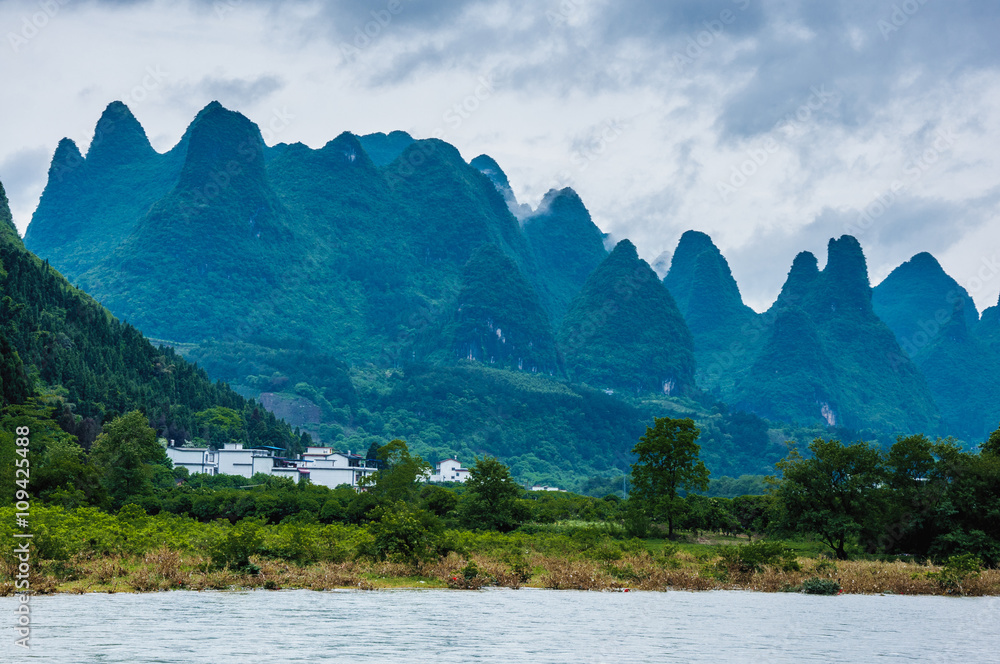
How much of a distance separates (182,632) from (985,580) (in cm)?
3210

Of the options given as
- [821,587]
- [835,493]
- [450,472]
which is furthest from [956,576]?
[450,472]

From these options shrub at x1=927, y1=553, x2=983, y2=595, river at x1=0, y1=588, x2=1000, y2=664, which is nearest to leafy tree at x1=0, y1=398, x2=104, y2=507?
river at x1=0, y1=588, x2=1000, y2=664

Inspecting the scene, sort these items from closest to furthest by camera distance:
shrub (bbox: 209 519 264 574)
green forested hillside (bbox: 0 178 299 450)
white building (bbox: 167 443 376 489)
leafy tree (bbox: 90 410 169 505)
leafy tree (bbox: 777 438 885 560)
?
shrub (bbox: 209 519 264 574), leafy tree (bbox: 777 438 885 560), leafy tree (bbox: 90 410 169 505), green forested hillside (bbox: 0 178 299 450), white building (bbox: 167 443 376 489)

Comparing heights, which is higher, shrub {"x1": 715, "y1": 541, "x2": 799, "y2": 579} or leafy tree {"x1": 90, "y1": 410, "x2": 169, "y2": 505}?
leafy tree {"x1": 90, "y1": 410, "x2": 169, "y2": 505}

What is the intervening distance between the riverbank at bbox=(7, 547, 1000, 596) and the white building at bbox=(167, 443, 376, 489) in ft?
161

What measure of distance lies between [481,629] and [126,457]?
44.8 m

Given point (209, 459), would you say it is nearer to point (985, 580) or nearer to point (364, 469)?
point (364, 469)

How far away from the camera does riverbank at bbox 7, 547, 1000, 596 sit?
3114 cm

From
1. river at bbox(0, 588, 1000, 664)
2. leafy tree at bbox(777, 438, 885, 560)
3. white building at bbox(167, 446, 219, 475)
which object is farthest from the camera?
white building at bbox(167, 446, 219, 475)

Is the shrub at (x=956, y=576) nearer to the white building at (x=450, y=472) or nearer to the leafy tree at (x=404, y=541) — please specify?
the leafy tree at (x=404, y=541)

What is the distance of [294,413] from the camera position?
7756 inches

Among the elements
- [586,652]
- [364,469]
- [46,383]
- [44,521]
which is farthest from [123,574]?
[364,469]

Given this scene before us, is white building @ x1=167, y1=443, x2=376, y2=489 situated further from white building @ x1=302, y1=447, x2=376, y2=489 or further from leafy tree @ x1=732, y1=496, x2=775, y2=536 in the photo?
leafy tree @ x1=732, y1=496, x2=775, y2=536

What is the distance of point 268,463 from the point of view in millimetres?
102812
